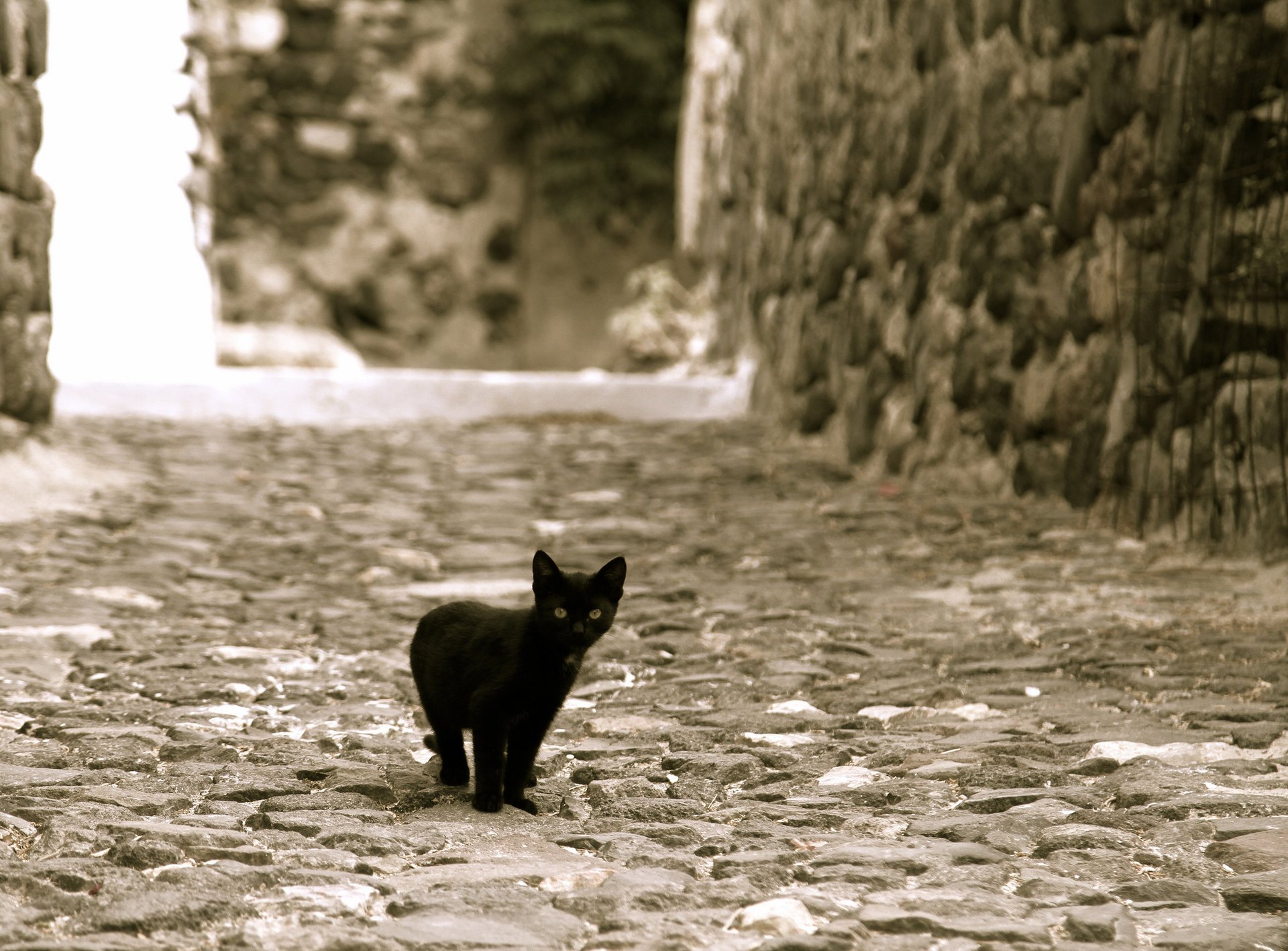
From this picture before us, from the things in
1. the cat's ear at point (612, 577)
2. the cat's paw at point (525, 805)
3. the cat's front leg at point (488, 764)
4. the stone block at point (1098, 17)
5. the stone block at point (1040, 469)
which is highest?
the stone block at point (1098, 17)

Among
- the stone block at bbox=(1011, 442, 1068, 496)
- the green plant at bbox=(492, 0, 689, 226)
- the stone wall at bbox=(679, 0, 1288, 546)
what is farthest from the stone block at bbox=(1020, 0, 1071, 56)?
the green plant at bbox=(492, 0, 689, 226)

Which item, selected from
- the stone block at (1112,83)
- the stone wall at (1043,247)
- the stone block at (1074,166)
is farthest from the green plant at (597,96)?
the stone block at (1112,83)

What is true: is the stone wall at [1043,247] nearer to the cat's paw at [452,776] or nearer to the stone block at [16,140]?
the cat's paw at [452,776]

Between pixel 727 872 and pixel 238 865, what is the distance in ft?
2.39

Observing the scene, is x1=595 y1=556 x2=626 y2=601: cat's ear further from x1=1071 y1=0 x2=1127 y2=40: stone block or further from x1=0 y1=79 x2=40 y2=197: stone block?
x1=0 y1=79 x2=40 y2=197: stone block

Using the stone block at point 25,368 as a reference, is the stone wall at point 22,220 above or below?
above

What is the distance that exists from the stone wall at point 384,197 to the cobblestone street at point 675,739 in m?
6.80

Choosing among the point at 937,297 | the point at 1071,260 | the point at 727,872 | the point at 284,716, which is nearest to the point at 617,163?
the point at 937,297

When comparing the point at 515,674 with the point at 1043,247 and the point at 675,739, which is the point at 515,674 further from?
the point at 1043,247

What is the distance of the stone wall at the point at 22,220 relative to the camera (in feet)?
17.5

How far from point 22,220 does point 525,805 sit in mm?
3987

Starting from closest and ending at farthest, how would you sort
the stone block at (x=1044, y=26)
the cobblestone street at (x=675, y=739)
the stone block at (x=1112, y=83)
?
the cobblestone street at (x=675, y=739)
the stone block at (x=1112, y=83)
the stone block at (x=1044, y=26)

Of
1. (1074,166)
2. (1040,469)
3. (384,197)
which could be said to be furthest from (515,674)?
(384,197)

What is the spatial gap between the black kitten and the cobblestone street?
0.08m
